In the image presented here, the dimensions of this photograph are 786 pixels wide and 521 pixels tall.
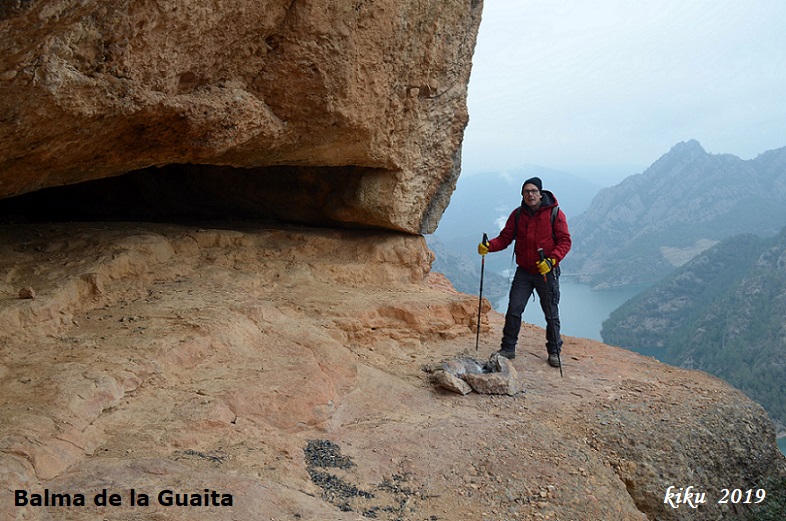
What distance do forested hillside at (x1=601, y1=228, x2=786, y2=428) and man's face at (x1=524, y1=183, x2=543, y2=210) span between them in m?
28.5

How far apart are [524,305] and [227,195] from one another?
4.87 m

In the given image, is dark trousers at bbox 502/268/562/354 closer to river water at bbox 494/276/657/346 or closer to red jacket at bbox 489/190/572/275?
red jacket at bbox 489/190/572/275

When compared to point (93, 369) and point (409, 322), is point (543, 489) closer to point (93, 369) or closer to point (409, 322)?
point (409, 322)

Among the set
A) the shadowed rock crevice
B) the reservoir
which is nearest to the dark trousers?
the shadowed rock crevice

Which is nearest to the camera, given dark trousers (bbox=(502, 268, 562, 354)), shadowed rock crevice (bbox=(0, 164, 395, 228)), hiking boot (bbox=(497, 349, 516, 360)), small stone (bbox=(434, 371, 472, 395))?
small stone (bbox=(434, 371, 472, 395))

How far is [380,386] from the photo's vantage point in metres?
6.25

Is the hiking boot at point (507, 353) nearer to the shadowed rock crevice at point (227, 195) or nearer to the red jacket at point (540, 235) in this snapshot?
the red jacket at point (540, 235)

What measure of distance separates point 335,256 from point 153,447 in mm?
4592

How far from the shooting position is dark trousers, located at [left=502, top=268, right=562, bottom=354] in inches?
300

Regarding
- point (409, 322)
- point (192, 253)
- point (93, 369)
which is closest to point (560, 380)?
point (409, 322)

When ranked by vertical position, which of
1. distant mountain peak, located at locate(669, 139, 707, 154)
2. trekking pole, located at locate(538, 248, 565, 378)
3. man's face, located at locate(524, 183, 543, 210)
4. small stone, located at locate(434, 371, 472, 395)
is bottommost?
small stone, located at locate(434, 371, 472, 395)

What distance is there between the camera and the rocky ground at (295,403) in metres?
3.78

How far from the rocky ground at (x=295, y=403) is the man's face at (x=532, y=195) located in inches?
64.5

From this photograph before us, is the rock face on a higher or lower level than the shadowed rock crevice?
higher
